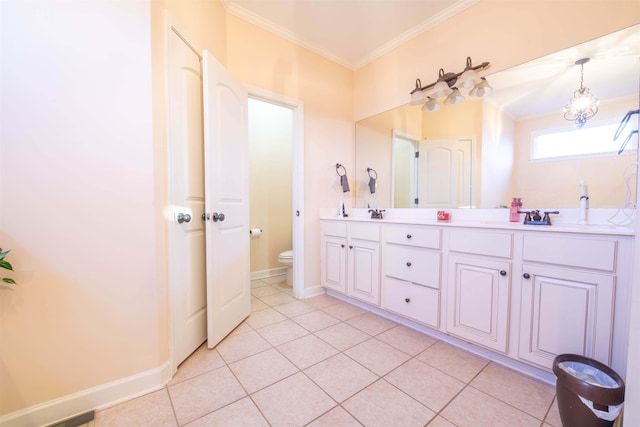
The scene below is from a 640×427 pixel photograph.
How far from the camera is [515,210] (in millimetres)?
1688

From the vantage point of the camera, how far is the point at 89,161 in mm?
1139

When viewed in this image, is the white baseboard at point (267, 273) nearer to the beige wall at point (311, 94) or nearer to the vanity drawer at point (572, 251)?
the beige wall at point (311, 94)

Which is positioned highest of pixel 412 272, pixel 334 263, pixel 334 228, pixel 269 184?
pixel 269 184

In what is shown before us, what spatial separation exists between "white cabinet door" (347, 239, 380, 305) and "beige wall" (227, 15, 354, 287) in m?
0.48

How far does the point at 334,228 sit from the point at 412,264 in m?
0.91

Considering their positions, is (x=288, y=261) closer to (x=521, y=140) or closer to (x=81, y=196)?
(x=81, y=196)

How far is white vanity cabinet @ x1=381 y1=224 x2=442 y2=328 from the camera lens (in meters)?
1.74

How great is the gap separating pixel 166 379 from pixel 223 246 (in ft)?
2.73

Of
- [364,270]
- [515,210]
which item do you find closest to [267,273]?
[364,270]

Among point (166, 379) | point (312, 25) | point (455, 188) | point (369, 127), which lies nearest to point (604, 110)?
point (455, 188)

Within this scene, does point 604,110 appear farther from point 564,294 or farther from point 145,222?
point 145,222

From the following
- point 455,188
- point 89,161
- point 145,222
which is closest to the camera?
point 89,161

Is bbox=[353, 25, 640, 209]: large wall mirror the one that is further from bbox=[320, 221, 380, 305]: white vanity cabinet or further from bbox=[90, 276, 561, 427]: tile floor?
bbox=[90, 276, 561, 427]: tile floor

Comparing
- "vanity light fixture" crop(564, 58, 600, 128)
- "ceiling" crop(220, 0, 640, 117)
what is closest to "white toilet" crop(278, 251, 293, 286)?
"ceiling" crop(220, 0, 640, 117)
